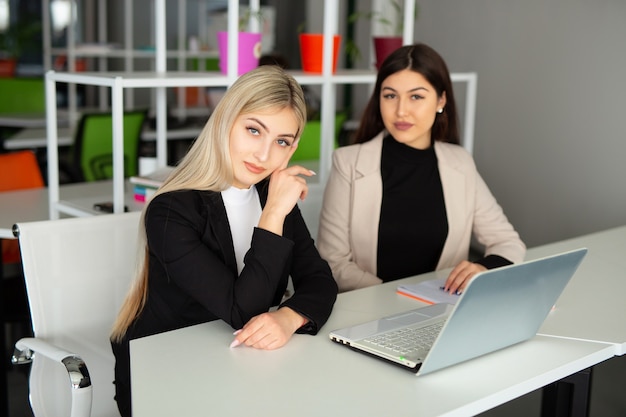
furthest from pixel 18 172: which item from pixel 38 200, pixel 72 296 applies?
pixel 72 296

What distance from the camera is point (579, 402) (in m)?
1.77

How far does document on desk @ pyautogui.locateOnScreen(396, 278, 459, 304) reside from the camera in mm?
1967

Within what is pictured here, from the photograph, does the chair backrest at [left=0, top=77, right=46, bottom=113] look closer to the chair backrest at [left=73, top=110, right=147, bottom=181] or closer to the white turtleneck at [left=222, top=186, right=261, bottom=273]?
the chair backrest at [left=73, top=110, right=147, bottom=181]

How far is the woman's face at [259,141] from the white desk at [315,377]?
34 cm

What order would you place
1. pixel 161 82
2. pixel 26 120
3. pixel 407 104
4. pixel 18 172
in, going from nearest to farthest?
1. pixel 407 104
2. pixel 161 82
3. pixel 18 172
4. pixel 26 120

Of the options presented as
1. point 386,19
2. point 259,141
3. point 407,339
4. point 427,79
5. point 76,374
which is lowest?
point 76,374

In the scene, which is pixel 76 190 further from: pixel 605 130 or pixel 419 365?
pixel 605 130

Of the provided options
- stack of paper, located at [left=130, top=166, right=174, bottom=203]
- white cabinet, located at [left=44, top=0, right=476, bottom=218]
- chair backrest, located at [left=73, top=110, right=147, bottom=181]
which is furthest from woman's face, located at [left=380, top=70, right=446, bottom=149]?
chair backrest, located at [left=73, top=110, right=147, bottom=181]

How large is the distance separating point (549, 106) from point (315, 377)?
3.42m

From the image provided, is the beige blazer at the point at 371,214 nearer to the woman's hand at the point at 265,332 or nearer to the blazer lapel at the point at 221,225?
the blazer lapel at the point at 221,225

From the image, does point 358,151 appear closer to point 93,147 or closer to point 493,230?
point 493,230

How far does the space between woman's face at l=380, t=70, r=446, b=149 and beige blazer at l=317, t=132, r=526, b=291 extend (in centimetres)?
11

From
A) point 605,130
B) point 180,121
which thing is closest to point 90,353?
point 605,130

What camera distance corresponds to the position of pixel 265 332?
1.59 metres
